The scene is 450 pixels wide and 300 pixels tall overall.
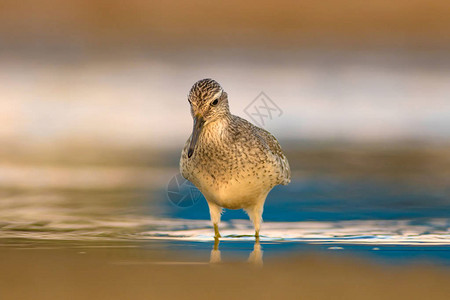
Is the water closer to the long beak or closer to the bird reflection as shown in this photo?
the bird reflection

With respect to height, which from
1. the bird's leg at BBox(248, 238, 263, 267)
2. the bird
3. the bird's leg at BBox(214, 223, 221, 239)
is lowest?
the bird's leg at BBox(248, 238, 263, 267)

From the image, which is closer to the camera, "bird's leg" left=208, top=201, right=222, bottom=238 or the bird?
the bird

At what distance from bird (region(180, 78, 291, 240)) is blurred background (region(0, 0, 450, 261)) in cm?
57

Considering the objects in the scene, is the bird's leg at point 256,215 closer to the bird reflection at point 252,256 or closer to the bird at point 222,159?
the bird at point 222,159

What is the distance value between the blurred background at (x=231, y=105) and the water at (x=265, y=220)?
46mm

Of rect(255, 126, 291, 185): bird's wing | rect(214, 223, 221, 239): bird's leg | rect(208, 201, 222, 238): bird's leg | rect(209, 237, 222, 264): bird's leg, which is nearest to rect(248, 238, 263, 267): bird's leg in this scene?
rect(209, 237, 222, 264): bird's leg

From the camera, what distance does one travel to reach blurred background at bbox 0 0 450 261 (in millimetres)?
10773

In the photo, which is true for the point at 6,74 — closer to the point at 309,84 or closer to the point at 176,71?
the point at 176,71

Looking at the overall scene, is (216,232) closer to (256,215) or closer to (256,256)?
(256,215)

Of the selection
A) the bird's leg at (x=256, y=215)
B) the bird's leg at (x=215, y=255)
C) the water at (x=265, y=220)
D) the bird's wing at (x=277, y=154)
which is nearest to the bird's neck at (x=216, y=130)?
the bird's wing at (x=277, y=154)

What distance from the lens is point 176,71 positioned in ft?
70.2

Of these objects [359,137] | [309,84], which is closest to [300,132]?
[359,137]

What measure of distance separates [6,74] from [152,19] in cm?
595

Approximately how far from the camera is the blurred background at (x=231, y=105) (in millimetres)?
10773
